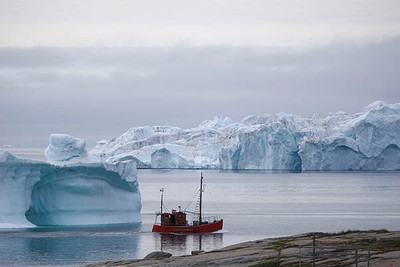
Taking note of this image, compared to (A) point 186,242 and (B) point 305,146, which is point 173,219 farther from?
(B) point 305,146

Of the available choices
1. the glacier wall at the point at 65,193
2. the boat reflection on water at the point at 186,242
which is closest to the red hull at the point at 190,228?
the boat reflection on water at the point at 186,242

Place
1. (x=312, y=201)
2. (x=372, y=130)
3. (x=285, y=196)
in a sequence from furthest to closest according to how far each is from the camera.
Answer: (x=372, y=130), (x=285, y=196), (x=312, y=201)

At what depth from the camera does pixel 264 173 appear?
119m

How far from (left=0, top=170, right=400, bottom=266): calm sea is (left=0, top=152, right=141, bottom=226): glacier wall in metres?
0.76

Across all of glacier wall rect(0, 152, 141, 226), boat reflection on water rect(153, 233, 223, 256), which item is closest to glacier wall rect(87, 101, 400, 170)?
glacier wall rect(0, 152, 141, 226)

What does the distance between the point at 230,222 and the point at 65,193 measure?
39.4 ft

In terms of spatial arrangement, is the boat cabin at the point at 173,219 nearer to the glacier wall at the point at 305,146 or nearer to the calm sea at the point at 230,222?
the calm sea at the point at 230,222

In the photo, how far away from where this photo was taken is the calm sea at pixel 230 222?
1260 inches

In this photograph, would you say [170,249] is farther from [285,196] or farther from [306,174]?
[306,174]

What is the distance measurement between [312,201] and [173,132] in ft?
230

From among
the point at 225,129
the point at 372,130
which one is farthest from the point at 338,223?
the point at 225,129

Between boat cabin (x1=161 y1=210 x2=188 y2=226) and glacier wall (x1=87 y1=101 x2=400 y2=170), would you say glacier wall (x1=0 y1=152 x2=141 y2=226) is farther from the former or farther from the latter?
glacier wall (x1=87 y1=101 x2=400 y2=170)

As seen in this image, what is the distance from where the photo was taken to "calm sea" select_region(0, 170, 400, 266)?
32000 millimetres

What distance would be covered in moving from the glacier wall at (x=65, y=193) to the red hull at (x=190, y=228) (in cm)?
192
